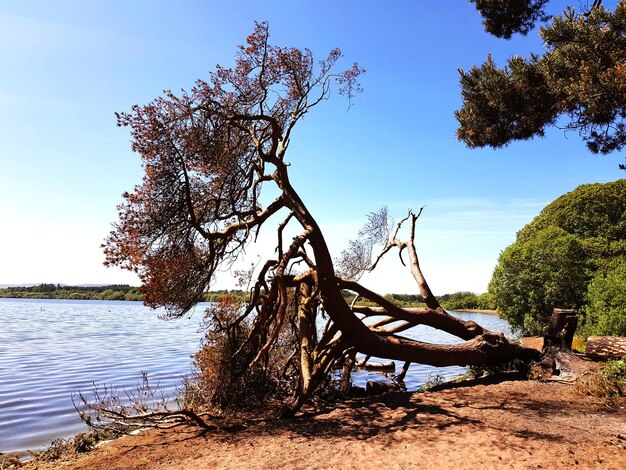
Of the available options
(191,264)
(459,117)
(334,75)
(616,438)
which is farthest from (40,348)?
(616,438)

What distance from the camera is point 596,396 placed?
28.3ft

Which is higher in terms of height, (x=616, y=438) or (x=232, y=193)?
(x=232, y=193)

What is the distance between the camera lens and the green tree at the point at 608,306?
16.1 m

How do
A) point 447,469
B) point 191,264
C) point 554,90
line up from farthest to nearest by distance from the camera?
1. point 191,264
2. point 554,90
3. point 447,469

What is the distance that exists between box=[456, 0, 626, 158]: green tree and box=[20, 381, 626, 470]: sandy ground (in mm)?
5557

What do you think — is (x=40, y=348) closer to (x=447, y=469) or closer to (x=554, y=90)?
(x=447, y=469)

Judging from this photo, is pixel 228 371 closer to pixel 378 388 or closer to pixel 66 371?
pixel 378 388

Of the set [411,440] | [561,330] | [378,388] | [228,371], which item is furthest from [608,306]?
[228,371]

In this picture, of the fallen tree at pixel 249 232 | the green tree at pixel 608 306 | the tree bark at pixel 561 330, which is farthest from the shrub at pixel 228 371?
the green tree at pixel 608 306

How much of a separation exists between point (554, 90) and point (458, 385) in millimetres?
7182

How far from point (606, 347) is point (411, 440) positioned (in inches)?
342

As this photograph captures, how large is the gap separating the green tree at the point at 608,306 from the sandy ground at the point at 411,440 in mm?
9597

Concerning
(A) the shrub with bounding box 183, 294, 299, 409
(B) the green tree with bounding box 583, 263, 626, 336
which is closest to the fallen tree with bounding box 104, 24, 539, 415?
(A) the shrub with bounding box 183, 294, 299, 409

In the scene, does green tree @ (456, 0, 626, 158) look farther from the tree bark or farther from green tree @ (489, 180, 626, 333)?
green tree @ (489, 180, 626, 333)
